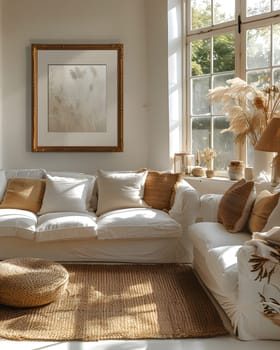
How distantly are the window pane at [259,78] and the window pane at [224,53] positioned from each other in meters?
0.26

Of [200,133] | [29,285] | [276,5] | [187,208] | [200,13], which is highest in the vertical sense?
[200,13]

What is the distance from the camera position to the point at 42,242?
4781 millimetres

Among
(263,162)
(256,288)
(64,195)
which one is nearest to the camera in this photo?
(256,288)

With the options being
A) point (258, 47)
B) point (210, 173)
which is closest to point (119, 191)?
point (210, 173)

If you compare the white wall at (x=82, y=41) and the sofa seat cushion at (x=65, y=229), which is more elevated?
the white wall at (x=82, y=41)

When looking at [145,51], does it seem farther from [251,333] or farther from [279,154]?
[251,333]

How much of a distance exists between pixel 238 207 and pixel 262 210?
0.32 m

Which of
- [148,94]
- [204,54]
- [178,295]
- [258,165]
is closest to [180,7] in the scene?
[204,54]

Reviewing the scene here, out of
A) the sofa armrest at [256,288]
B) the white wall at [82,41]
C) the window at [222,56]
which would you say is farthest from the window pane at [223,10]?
the sofa armrest at [256,288]

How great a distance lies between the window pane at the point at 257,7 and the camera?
527cm

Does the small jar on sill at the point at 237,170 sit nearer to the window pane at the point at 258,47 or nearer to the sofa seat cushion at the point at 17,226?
the window pane at the point at 258,47

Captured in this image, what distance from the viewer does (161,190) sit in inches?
208

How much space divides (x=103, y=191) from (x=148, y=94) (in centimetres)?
151

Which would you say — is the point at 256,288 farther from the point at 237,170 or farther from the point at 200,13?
the point at 200,13
